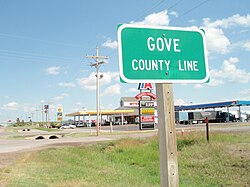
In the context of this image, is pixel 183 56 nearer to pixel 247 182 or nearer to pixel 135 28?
pixel 135 28

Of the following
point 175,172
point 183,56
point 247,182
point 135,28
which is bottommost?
point 247,182

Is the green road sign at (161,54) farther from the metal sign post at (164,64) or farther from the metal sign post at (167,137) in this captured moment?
the metal sign post at (167,137)

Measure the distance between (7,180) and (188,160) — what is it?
6195 millimetres

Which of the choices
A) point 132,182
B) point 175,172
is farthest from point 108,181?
point 175,172

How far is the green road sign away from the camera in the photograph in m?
2.48

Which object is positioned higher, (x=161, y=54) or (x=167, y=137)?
(x=161, y=54)

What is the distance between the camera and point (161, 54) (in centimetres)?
258

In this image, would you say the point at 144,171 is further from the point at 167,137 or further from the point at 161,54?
the point at 161,54

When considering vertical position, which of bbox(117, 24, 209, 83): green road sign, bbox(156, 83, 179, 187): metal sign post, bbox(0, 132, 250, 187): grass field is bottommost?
bbox(0, 132, 250, 187): grass field

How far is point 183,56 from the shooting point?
8.75 feet

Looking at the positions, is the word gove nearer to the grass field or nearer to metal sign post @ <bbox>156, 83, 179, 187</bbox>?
metal sign post @ <bbox>156, 83, 179, 187</bbox>

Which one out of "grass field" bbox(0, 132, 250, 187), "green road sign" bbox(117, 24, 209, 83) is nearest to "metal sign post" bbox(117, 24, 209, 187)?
"green road sign" bbox(117, 24, 209, 83)

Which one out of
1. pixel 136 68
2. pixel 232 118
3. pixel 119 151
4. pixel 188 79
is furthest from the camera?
pixel 232 118

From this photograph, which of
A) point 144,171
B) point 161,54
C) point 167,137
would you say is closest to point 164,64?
point 161,54
